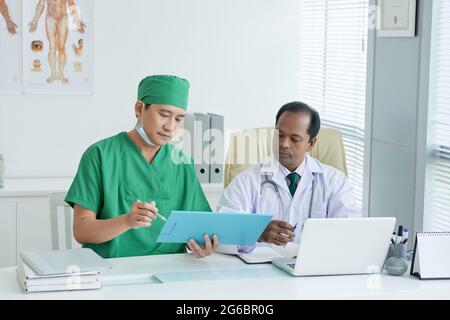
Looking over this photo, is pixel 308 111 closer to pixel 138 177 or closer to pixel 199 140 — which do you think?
pixel 138 177

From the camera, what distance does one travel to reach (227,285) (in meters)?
2.43

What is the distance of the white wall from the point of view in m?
4.55

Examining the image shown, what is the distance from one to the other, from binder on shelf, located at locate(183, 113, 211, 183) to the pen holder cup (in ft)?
6.57

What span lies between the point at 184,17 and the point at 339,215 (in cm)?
205

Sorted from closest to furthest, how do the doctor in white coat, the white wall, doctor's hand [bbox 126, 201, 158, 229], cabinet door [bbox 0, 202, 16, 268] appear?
doctor's hand [bbox 126, 201, 158, 229]
the doctor in white coat
cabinet door [bbox 0, 202, 16, 268]
the white wall

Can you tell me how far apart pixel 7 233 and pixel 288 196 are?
5.77ft

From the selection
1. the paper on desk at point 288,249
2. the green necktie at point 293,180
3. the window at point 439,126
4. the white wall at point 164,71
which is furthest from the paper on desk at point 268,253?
the white wall at point 164,71

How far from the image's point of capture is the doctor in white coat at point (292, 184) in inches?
119

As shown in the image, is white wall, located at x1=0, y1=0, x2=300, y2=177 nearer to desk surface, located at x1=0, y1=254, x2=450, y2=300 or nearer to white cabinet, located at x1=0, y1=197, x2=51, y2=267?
white cabinet, located at x1=0, y1=197, x2=51, y2=267

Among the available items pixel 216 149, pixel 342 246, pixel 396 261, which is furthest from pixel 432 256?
pixel 216 149

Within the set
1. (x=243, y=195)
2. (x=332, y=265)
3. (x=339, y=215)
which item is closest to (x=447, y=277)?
(x=332, y=265)

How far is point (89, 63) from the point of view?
4.58 m

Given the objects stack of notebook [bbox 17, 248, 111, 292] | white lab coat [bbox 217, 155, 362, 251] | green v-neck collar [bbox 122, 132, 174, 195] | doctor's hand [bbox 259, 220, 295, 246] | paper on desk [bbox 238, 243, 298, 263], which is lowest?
paper on desk [bbox 238, 243, 298, 263]

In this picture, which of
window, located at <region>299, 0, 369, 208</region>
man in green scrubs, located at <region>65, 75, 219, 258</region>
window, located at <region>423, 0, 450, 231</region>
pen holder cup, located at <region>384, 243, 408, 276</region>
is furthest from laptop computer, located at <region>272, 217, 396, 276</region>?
window, located at <region>299, 0, 369, 208</region>
